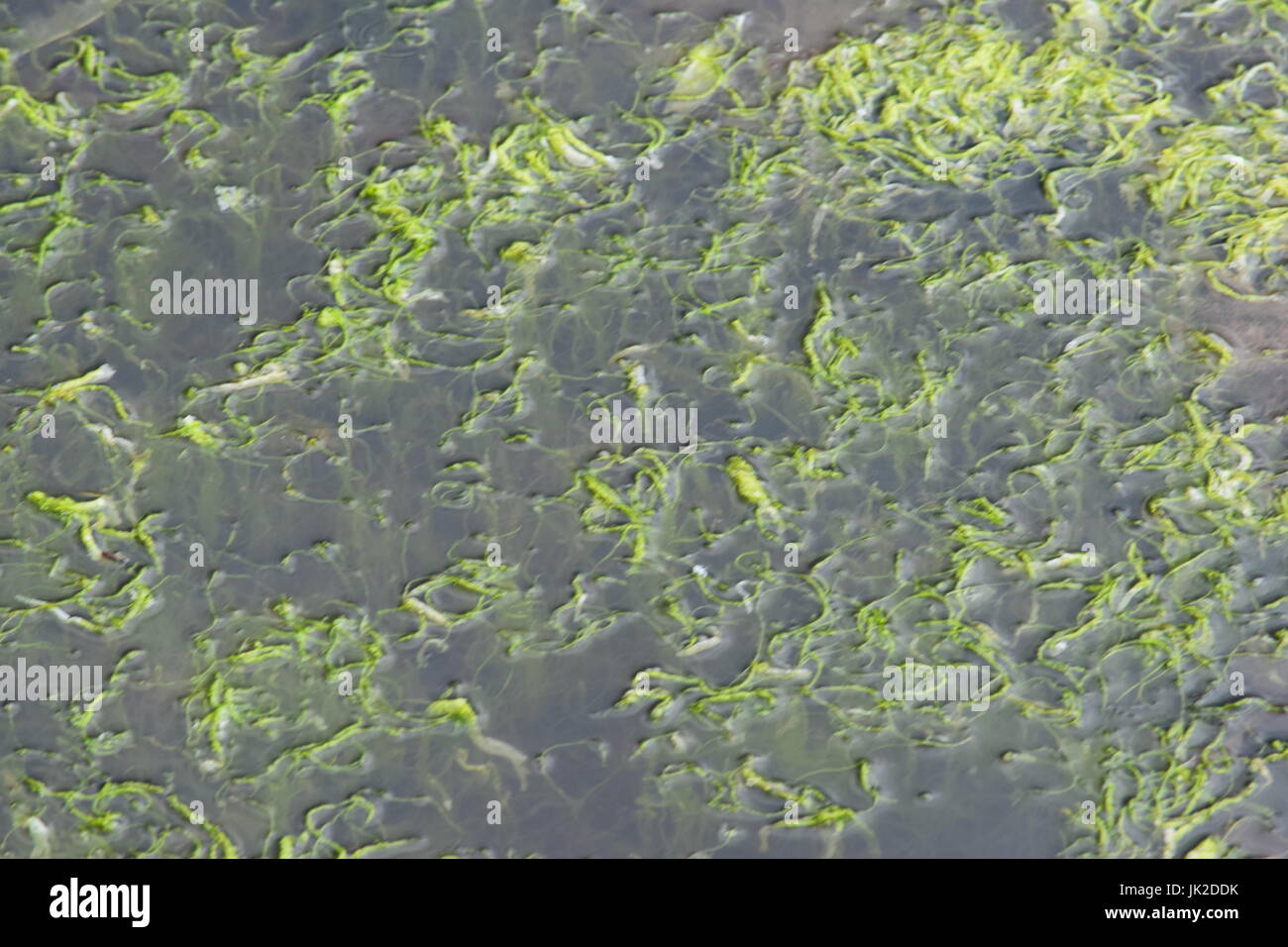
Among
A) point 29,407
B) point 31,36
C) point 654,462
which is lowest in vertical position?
point 654,462

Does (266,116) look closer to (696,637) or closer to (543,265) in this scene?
(543,265)

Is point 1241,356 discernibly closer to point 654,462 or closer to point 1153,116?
point 1153,116

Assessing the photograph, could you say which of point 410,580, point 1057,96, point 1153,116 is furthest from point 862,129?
point 410,580

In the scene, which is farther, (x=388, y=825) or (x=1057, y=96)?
(x=1057, y=96)

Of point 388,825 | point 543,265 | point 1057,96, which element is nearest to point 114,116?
point 543,265

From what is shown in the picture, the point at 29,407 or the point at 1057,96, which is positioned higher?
the point at 1057,96

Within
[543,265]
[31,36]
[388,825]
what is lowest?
[388,825]
